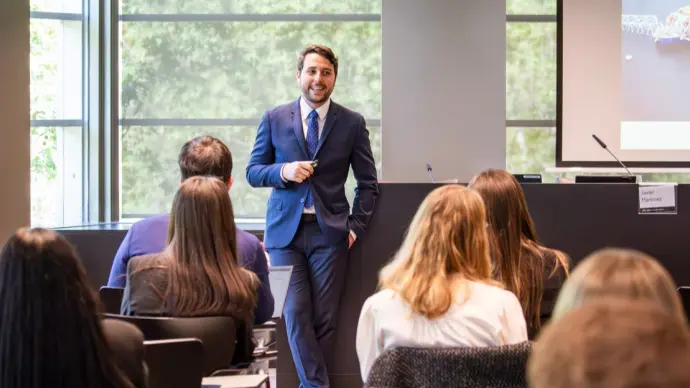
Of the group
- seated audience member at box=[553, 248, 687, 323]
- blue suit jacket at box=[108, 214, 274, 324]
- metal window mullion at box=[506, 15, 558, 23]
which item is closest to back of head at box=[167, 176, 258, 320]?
blue suit jacket at box=[108, 214, 274, 324]

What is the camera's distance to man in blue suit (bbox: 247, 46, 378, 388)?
14.7ft

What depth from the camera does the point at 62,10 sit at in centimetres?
658

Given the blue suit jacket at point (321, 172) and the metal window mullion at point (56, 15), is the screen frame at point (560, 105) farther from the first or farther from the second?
the metal window mullion at point (56, 15)

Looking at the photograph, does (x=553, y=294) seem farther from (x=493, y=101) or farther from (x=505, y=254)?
(x=493, y=101)

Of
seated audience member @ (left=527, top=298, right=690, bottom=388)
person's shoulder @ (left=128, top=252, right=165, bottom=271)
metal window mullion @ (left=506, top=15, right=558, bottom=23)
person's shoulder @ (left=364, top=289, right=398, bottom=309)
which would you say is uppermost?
metal window mullion @ (left=506, top=15, right=558, bottom=23)

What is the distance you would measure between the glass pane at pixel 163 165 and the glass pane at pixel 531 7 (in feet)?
4.69

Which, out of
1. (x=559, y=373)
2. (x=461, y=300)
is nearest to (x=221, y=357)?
(x=461, y=300)

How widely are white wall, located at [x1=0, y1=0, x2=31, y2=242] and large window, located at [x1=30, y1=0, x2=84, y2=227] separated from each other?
72cm

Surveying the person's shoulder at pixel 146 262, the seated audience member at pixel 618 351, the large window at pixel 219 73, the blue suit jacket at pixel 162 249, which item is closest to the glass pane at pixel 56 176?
the large window at pixel 219 73

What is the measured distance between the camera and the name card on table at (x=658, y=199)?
4.70 m

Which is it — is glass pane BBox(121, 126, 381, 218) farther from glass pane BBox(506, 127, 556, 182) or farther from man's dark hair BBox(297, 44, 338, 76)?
man's dark hair BBox(297, 44, 338, 76)

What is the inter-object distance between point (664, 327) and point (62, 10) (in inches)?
250

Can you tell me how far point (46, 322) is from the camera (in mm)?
1748

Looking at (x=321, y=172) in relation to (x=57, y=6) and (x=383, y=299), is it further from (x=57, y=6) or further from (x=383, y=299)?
(x=57, y=6)
